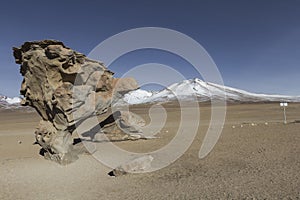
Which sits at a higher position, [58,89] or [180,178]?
[58,89]

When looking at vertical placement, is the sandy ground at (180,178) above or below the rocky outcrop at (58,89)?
below

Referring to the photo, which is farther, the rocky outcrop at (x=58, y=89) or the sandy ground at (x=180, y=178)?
the rocky outcrop at (x=58, y=89)

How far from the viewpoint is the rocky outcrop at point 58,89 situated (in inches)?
576

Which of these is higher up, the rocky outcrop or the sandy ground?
the rocky outcrop

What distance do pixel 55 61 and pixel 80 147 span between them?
5444 mm

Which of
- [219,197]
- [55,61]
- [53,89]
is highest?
[55,61]

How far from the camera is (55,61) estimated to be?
1471 centimetres

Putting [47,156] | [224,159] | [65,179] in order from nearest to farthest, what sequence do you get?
[65,179]
[224,159]
[47,156]

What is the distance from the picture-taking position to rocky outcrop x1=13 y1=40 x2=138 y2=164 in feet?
48.0

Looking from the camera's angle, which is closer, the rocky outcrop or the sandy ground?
the sandy ground

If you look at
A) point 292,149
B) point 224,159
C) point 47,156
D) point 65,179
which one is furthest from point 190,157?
point 47,156

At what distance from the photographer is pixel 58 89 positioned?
14.9m

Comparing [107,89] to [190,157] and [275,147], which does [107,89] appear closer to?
[190,157]

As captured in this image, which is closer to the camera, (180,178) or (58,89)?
(180,178)
